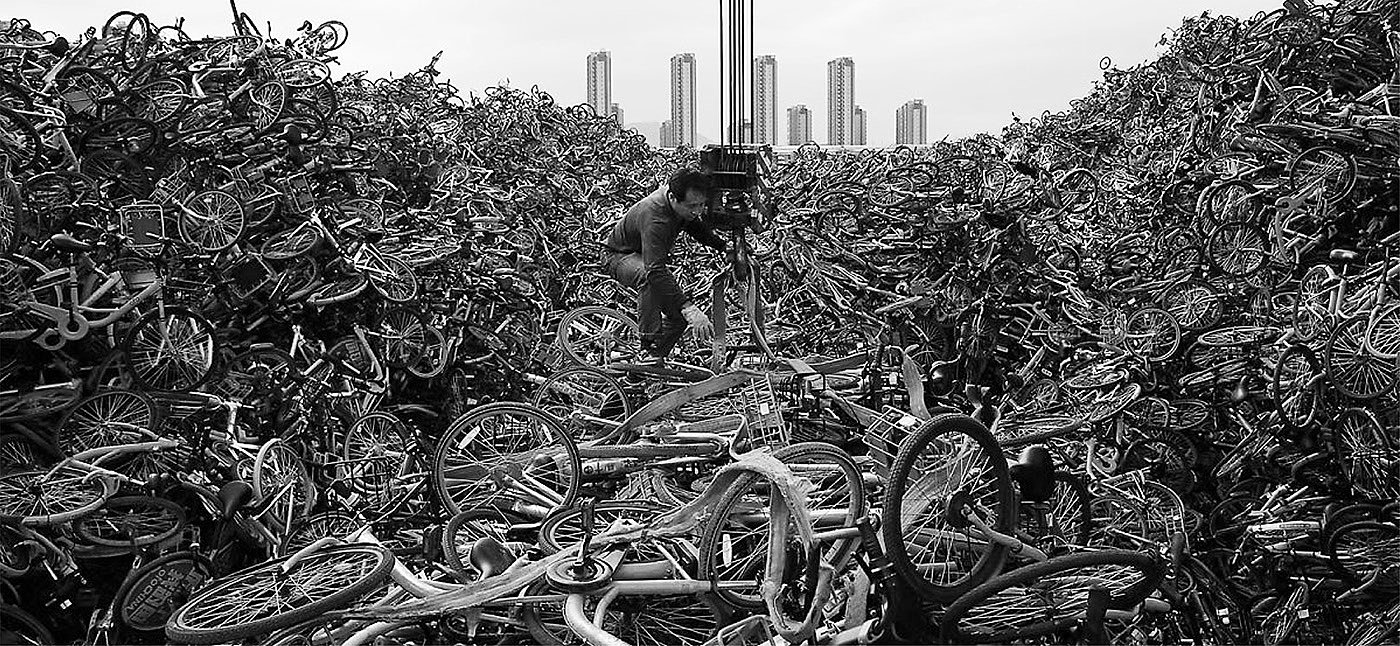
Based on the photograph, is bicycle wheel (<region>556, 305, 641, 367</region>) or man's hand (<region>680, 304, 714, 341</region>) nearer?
man's hand (<region>680, 304, 714, 341</region>)

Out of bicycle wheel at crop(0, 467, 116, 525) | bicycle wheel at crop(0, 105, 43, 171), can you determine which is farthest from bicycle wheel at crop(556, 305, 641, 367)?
bicycle wheel at crop(0, 467, 116, 525)

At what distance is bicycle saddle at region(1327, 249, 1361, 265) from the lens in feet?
20.5

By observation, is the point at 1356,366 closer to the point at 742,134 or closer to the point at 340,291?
the point at 742,134

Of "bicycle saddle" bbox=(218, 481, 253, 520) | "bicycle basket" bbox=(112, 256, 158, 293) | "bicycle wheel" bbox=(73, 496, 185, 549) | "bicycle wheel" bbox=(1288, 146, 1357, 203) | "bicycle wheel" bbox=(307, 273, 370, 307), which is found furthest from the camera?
"bicycle wheel" bbox=(307, 273, 370, 307)

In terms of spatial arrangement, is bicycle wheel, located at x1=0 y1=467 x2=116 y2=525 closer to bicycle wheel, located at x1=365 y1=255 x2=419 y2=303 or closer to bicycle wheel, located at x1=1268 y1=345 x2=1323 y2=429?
bicycle wheel, located at x1=365 y1=255 x2=419 y2=303

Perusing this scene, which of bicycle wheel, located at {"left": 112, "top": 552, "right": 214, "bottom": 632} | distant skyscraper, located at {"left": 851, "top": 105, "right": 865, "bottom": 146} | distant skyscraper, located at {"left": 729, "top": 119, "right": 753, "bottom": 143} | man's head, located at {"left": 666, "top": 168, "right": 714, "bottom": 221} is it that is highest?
distant skyscraper, located at {"left": 851, "top": 105, "right": 865, "bottom": 146}

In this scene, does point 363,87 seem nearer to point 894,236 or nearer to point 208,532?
point 894,236

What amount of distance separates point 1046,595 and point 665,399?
2.47m

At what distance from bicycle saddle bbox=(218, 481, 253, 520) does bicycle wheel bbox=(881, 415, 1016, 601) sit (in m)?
2.63

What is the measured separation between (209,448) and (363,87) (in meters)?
9.31

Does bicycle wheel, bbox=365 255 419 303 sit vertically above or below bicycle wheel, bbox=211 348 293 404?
above

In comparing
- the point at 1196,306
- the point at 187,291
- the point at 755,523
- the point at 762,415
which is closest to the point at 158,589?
the point at 755,523

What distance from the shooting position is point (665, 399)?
5.50 metres

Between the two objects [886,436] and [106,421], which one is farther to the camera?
[886,436]
